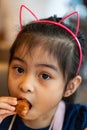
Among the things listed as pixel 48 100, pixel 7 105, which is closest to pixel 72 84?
pixel 48 100

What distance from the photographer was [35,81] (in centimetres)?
79

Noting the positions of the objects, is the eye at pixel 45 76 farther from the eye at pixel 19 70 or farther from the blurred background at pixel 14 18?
the blurred background at pixel 14 18

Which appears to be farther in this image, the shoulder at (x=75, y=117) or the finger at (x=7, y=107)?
the shoulder at (x=75, y=117)

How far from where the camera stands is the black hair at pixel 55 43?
31.7 inches

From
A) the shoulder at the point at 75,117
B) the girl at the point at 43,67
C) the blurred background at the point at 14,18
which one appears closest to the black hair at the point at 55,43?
the girl at the point at 43,67

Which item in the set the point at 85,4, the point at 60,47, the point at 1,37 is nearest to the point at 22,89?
the point at 60,47

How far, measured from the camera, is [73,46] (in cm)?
84

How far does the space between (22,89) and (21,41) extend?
0.48ft

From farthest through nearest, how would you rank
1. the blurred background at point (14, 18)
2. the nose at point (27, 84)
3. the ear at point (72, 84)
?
the blurred background at point (14, 18) → the ear at point (72, 84) → the nose at point (27, 84)

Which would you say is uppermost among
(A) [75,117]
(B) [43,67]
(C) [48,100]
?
(B) [43,67]

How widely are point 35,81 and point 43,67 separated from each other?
0.15 ft

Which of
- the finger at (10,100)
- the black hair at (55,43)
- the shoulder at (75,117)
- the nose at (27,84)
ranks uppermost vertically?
the black hair at (55,43)

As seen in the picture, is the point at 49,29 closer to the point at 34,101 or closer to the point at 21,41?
the point at 21,41

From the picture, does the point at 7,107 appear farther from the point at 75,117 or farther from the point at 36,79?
the point at 75,117
